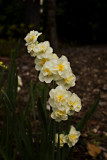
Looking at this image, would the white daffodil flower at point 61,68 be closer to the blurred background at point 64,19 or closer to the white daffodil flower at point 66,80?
the white daffodil flower at point 66,80

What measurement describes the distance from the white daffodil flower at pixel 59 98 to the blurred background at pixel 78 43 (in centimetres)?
69

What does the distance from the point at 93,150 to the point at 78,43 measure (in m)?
5.39

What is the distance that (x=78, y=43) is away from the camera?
23.4 ft

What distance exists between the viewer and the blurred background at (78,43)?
249 centimetres

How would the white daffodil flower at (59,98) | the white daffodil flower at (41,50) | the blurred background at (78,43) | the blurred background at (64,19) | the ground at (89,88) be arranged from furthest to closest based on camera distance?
the blurred background at (64,19), the blurred background at (78,43), the ground at (89,88), the white daffodil flower at (41,50), the white daffodil flower at (59,98)

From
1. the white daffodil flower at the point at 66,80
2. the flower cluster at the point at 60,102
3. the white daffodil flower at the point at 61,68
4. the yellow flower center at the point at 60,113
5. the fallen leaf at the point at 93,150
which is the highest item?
the white daffodil flower at the point at 61,68

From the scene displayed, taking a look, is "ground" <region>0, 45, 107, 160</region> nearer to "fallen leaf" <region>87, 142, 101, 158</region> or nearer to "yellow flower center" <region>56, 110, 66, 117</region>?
"fallen leaf" <region>87, 142, 101, 158</region>

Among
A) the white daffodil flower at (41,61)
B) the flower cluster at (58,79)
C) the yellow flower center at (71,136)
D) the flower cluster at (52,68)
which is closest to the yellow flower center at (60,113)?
the flower cluster at (58,79)

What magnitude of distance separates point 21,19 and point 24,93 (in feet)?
14.4

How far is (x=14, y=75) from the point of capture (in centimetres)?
149

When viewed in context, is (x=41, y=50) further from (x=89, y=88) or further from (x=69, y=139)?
(x=89, y=88)

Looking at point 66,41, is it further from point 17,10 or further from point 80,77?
point 80,77

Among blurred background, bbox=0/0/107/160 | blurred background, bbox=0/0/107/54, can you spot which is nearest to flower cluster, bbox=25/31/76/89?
blurred background, bbox=0/0/107/160

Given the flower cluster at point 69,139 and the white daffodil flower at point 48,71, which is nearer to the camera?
the white daffodil flower at point 48,71
